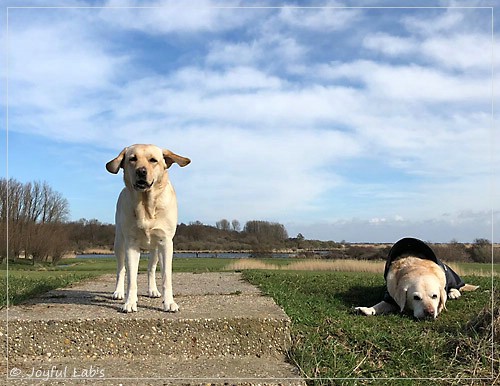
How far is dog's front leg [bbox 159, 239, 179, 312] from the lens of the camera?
191 inches

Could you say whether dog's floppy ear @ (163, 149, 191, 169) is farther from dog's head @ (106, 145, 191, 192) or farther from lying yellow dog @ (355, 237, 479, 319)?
lying yellow dog @ (355, 237, 479, 319)

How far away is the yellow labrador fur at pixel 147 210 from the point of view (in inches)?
187

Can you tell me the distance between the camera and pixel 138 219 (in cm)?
490

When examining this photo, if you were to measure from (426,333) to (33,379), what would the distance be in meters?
3.91

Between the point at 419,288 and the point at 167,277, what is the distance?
10.7 ft

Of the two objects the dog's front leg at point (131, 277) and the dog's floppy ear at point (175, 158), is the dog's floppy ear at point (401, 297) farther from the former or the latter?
the dog's front leg at point (131, 277)

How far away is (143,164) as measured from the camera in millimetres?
4680

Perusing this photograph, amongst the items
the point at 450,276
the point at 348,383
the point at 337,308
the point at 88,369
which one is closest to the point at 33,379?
the point at 88,369

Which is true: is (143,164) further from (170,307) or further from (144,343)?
(144,343)

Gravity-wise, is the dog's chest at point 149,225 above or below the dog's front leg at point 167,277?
above

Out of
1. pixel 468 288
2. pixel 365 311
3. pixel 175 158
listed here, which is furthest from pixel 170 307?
pixel 468 288

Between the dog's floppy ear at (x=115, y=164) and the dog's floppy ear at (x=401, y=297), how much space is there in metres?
3.94

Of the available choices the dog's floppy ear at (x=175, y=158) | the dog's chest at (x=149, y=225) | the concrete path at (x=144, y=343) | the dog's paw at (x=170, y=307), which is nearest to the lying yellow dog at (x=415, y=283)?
the concrete path at (x=144, y=343)

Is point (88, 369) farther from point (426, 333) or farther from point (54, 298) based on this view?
point (426, 333)
